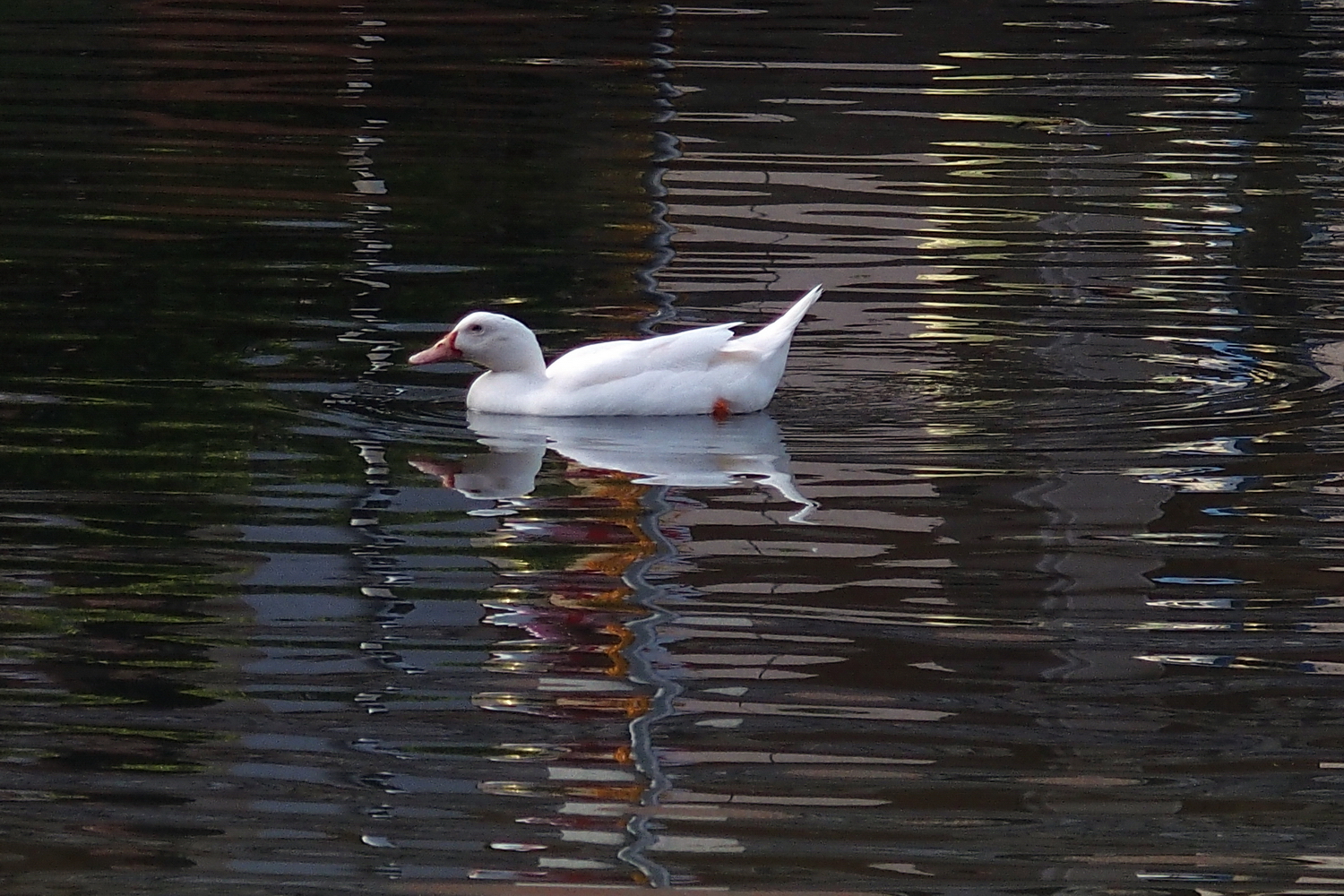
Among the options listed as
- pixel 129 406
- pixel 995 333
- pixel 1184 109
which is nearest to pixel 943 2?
pixel 1184 109

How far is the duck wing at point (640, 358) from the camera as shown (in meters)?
9.27

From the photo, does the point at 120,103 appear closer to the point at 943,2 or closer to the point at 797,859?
the point at 943,2

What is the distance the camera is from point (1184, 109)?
1766 cm

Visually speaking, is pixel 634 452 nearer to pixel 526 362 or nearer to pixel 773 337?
pixel 526 362

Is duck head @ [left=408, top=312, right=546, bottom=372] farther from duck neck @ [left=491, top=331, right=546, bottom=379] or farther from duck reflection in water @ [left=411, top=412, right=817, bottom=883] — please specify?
duck reflection in water @ [left=411, top=412, right=817, bottom=883]

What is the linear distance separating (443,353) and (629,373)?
0.74 m

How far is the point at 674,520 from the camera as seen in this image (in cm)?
798

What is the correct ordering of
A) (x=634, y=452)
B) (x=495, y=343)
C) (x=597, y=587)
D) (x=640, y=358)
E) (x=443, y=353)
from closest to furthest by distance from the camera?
(x=597, y=587) → (x=634, y=452) → (x=640, y=358) → (x=495, y=343) → (x=443, y=353)

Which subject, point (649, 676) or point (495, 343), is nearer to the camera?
point (649, 676)

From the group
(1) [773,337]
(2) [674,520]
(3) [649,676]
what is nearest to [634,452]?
(1) [773,337]

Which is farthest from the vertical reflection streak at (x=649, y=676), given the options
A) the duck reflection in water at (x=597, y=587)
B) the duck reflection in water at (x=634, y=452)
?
the duck reflection in water at (x=634, y=452)

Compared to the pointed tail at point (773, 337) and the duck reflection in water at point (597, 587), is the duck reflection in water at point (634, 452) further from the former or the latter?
the pointed tail at point (773, 337)

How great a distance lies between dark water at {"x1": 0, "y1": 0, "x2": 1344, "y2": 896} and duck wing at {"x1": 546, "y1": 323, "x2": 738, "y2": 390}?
0.22 metres

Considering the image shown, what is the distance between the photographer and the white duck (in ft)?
30.5
